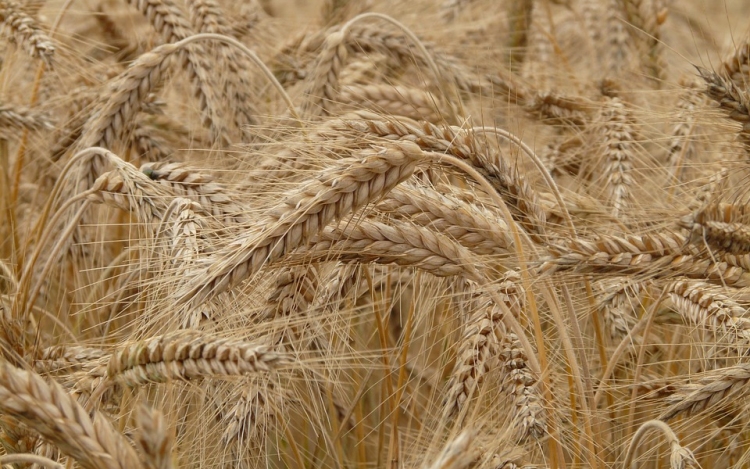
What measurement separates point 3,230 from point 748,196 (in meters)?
2.40

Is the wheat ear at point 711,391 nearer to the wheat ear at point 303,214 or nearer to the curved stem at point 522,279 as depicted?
the curved stem at point 522,279

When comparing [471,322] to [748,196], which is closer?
[471,322]

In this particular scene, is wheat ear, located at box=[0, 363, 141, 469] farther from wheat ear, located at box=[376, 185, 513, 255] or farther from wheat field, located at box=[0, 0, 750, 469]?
wheat ear, located at box=[376, 185, 513, 255]

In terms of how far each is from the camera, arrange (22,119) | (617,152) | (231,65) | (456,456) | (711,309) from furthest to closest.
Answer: (231,65), (22,119), (617,152), (711,309), (456,456)

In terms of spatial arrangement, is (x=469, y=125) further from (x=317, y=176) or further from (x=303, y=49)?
(x=303, y=49)

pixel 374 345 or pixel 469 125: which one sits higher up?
pixel 469 125

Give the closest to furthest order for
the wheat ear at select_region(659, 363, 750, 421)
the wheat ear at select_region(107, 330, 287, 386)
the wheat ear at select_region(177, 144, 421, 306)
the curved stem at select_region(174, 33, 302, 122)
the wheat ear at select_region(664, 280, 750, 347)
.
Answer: the wheat ear at select_region(107, 330, 287, 386) → the wheat ear at select_region(177, 144, 421, 306) → the wheat ear at select_region(659, 363, 750, 421) → the wheat ear at select_region(664, 280, 750, 347) → the curved stem at select_region(174, 33, 302, 122)

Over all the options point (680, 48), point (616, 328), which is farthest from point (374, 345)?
point (680, 48)

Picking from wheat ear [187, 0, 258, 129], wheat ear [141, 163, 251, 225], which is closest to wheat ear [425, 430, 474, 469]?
wheat ear [141, 163, 251, 225]

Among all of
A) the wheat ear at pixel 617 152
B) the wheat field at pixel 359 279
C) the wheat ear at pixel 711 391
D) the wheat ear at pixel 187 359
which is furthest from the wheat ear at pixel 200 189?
the wheat ear at pixel 617 152

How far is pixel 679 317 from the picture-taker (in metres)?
2.07

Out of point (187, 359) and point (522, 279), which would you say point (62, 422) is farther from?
point (522, 279)

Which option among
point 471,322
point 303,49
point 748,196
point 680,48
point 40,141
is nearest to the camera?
point 471,322

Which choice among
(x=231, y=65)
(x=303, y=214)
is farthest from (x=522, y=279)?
(x=231, y=65)
